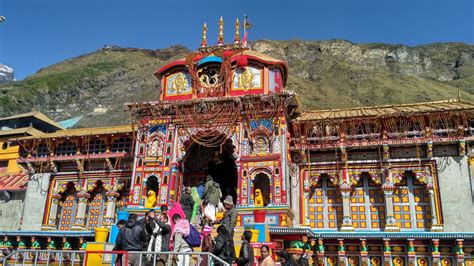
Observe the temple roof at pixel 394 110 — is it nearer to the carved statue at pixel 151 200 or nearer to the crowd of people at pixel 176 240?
the carved statue at pixel 151 200

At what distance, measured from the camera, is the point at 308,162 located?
1942 centimetres

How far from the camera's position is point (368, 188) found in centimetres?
1888

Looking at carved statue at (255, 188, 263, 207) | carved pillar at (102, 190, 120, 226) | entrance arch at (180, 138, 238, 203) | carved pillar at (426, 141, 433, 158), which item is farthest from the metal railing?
carved pillar at (102, 190, 120, 226)

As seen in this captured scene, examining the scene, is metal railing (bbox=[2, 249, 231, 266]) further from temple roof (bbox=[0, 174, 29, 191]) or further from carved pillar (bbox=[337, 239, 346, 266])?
temple roof (bbox=[0, 174, 29, 191])

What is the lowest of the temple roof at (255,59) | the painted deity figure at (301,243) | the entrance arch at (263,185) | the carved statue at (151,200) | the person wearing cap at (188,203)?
the painted deity figure at (301,243)

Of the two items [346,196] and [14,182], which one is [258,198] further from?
[14,182]

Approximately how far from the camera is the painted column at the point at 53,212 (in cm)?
2211

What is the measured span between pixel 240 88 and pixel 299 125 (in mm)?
3287

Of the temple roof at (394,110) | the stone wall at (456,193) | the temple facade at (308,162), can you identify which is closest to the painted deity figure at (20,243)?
the temple facade at (308,162)

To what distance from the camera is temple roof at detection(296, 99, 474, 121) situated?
1819cm

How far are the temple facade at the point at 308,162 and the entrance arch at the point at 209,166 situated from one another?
5 cm

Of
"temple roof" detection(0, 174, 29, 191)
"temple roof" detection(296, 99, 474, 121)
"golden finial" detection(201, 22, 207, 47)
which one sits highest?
"golden finial" detection(201, 22, 207, 47)

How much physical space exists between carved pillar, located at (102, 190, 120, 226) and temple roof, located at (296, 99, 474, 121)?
10.5m

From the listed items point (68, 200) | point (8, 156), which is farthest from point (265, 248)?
point (8, 156)
